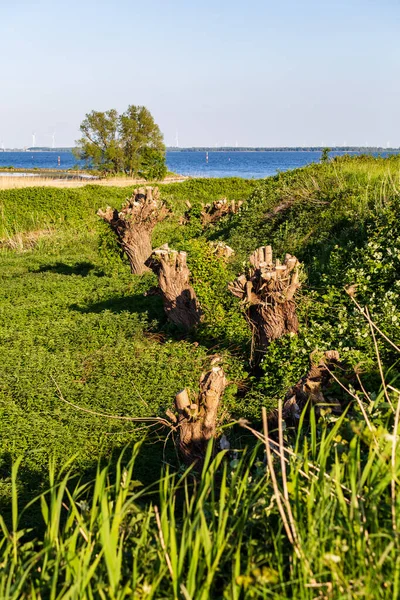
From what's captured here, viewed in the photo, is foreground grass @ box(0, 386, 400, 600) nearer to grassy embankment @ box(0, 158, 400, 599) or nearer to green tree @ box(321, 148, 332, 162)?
grassy embankment @ box(0, 158, 400, 599)

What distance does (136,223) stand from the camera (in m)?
13.3

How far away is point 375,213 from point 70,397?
18.4 feet

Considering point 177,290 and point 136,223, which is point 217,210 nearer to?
point 136,223

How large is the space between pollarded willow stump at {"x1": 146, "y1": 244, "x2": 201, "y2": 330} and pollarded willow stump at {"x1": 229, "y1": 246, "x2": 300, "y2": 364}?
4.96ft

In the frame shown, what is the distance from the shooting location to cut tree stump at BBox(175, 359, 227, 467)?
4.59 metres

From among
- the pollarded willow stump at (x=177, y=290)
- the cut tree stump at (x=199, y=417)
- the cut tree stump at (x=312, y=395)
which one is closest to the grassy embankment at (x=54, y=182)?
the pollarded willow stump at (x=177, y=290)

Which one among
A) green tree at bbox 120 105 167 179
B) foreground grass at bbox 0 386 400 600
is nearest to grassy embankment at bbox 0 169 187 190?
green tree at bbox 120 105 167 179

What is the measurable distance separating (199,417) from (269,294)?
2.48 metres

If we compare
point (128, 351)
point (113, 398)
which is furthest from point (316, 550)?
point (128, 351)

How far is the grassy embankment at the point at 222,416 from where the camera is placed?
2.25 metres

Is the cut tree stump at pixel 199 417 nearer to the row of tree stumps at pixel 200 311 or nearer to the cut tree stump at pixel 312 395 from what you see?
the row of tree stumps at pixel 200 311

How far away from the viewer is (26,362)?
7332 mm

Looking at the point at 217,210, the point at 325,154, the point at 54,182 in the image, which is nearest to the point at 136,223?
the point at 217,210

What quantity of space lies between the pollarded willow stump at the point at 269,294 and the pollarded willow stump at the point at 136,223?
20.7 ft
